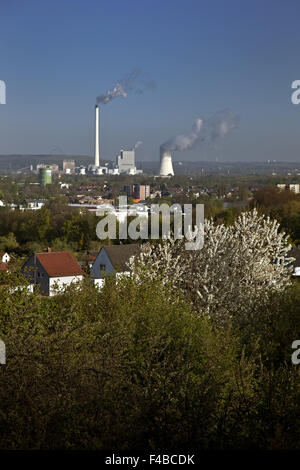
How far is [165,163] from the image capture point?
110375mm

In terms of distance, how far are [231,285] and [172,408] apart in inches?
276

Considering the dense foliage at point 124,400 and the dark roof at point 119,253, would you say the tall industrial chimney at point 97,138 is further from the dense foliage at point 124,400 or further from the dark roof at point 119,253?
the dense foliage at point 124,400

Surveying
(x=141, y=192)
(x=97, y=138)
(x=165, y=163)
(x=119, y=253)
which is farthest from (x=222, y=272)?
(x=97, y=138)

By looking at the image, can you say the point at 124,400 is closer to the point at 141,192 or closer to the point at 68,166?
the point at 141,192

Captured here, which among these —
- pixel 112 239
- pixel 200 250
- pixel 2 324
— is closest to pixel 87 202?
pixel 112 239

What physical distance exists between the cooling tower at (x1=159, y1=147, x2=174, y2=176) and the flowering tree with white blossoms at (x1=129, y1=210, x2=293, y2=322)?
95919 mm

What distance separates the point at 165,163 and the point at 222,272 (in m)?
98.3

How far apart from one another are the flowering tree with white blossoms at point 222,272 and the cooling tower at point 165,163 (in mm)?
95919

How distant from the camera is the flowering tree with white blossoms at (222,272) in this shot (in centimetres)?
1265

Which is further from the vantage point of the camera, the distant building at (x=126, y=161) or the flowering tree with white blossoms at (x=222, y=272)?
the distant building at (x=126, y=161)

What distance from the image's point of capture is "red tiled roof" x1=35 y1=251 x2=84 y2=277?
2600cm

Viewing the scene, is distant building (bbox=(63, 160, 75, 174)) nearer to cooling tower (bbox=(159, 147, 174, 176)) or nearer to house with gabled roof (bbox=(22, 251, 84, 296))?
cooling tower (bbox=(159, 147, 174, 176))

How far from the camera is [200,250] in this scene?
1387cm

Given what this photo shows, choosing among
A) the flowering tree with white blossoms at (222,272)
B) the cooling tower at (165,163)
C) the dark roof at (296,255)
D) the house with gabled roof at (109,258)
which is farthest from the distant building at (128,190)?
the flowering tree with white blossoms at (222,272)
